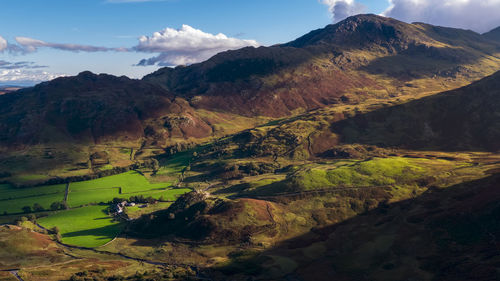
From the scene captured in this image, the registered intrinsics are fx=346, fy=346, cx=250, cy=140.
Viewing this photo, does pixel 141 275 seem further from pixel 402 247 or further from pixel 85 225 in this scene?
pixel 402 247

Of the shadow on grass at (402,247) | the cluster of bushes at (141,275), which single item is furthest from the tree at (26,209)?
the shadow on grass at (402,247)

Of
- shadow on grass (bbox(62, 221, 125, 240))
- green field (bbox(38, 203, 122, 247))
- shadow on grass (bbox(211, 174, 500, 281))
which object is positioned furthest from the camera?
shadow on grass (bbox(62, 221, 125, 240))

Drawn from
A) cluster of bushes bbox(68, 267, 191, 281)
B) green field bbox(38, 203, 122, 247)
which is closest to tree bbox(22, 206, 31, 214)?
green field bbox(38, 203, 122, 247)

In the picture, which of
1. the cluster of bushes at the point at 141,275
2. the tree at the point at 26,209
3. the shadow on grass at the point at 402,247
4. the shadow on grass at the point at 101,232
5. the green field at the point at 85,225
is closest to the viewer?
the shadow on grass at the point at 402,247

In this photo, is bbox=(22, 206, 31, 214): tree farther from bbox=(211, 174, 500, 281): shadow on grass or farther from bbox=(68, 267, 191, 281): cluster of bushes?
bbox=(211, 174, 500, 281): shadow on grass

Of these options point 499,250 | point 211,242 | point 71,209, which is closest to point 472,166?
point 499,250

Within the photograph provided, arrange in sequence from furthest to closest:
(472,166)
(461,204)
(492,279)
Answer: (472,166) < (461,204) < (492,279)

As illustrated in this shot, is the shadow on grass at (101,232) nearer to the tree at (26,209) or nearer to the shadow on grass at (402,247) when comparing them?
the tree at (26,209)

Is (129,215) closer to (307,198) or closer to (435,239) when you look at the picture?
(307,198)
